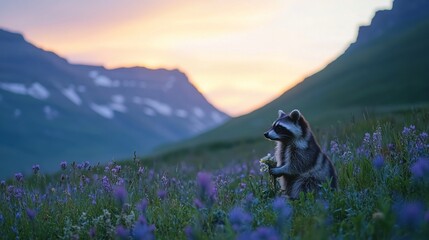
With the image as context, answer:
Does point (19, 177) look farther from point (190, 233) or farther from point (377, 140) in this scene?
point (377, 140)

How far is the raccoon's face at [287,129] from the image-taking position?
7273 mm

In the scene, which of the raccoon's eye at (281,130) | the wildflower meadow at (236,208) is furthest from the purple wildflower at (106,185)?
the raccoon's eye at (281,130)

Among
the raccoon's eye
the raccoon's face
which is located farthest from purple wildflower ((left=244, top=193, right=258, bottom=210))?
the raccoon's eye

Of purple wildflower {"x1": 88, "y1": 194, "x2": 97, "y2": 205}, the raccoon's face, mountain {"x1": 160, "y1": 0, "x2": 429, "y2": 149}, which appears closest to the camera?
purple wildflower {"x1": 88, "y1": 194, "x2": 97, "y2": 205}

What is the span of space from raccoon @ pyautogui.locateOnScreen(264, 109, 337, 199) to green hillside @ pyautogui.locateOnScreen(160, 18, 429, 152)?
56.8m

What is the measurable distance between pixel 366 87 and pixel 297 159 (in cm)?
9837

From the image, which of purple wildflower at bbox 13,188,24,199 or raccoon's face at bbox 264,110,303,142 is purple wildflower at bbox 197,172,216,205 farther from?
purple wildflower at bbox 13,188,24,199

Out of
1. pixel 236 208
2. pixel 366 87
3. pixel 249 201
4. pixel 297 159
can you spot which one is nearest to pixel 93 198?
pixel 249 201

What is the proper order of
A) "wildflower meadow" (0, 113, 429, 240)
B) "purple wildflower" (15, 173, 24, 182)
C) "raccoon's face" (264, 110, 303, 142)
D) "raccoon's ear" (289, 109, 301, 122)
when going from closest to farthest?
1. "wildflower meadow" (0, 113, 429, 240)
2. "purple wildflower" (15, 173, 24, 182)
3. "raccoon's face" (264, 110, 303, 142)
4. "raccoon's ear" (289, 109, 301, 122)

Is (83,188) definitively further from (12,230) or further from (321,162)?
(321,162)

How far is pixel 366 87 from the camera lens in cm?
9875

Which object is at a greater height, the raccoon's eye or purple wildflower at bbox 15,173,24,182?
the raccoon's eye

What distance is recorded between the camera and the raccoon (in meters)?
6.55

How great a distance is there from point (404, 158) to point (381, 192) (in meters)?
1.51
